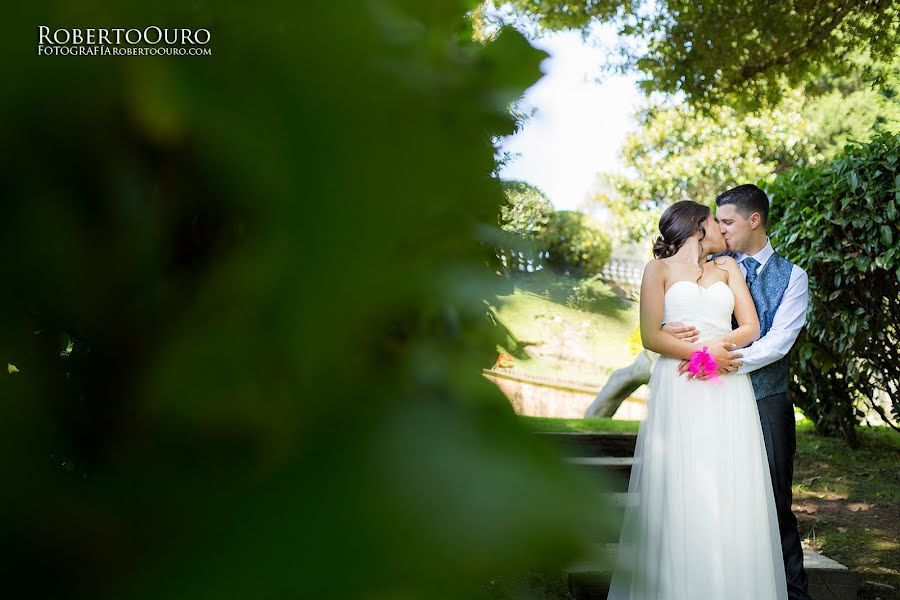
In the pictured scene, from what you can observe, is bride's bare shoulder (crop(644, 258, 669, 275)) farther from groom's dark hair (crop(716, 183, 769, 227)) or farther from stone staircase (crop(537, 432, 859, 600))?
stone staircase (crop(537, 432, 859, 600))

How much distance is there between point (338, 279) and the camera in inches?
9.2

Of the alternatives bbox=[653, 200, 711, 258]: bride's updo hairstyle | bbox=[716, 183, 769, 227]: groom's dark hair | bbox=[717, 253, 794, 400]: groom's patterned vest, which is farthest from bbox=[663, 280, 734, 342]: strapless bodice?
bbox=[716, 183, 769, 227]: groom's dark hair

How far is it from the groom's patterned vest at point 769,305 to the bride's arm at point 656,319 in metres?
0.14

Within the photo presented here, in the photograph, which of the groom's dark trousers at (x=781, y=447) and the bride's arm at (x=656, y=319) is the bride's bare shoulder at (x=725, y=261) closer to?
the bride's arm at (x=656, y=319)

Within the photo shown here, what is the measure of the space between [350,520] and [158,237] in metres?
0.14

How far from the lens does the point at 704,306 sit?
4.06m

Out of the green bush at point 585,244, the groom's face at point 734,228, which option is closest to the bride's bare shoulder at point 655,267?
the groom's face at point 734,228

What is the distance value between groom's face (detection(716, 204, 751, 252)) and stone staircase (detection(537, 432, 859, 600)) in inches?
57.6

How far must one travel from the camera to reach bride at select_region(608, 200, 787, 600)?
3.83 meters

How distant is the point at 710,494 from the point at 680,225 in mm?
1514

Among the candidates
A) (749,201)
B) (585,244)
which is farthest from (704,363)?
(585,244)

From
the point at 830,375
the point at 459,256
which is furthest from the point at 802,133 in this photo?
the point at 459,256

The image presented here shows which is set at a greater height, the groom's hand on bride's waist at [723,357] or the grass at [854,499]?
the groom's hand on bride's waist at [723,357]

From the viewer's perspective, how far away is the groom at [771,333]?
4078 millimetres
